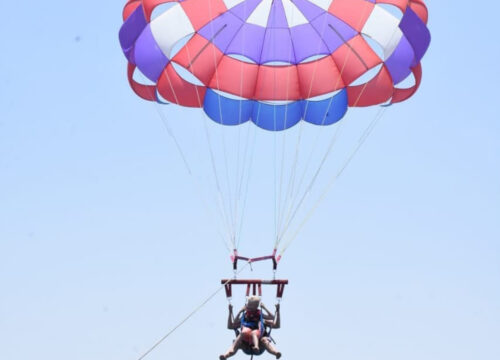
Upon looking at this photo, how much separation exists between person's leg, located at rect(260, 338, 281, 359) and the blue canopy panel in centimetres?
403

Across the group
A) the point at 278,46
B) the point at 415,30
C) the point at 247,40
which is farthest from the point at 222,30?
the point at 415,30

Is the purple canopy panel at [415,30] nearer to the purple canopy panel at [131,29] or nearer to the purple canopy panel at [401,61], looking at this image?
the purple canopy panel at [401,61]

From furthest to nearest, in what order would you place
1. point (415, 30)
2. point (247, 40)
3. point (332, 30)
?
1. point (247, 40)
2. point (332, 30)
3. point (415, 30)

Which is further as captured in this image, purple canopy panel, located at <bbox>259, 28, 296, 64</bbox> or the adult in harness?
purple canopy panel, located at <bbox>259, 28, 296, 64</bbox>

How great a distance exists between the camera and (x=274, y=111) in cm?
1345

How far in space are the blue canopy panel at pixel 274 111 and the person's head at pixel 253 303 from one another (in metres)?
3.60

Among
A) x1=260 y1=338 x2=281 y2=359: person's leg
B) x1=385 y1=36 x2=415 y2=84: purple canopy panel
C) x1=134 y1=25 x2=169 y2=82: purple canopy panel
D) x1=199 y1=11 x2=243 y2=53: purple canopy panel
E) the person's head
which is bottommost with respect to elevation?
x1=260 y1=338 x2=281 y2=359: person's leg

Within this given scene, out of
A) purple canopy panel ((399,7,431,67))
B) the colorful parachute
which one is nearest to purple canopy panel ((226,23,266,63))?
the colorful parachute

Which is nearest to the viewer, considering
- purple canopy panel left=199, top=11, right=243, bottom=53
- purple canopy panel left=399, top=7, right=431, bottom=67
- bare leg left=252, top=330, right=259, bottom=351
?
bare leg left=252, top=330, right=259, bottom=351

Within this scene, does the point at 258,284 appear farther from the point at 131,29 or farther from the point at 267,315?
the point at 131,29

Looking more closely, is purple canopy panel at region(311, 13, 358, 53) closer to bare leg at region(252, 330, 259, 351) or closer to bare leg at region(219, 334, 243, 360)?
bare leg at region(252, 330, 259, 351)

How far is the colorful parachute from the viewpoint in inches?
497

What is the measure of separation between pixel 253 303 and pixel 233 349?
612mm

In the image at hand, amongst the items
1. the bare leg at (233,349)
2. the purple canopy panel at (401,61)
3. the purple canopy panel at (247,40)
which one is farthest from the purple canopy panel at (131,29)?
the bare leg at (233,349)
